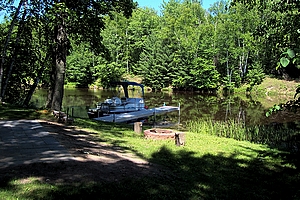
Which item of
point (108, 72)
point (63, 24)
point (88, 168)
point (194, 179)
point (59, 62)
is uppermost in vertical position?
point (108, 72)

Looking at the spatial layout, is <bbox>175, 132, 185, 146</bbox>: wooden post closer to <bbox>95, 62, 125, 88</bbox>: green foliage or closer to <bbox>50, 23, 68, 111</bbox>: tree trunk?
<bbox>50, 23, 68, 111</bbox>: tree trunk

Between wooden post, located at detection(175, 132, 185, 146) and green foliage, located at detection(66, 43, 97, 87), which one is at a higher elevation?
green foliage, located at detection(66, 43, 97, 87)

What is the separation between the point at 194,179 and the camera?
17.5 feet

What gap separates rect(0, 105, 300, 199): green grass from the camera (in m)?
3.86

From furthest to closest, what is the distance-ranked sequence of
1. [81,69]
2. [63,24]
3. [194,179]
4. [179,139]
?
[81,69]
[63,24]
[179,139]
[194,179]

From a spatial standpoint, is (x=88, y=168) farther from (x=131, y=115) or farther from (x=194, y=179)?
(x=131, y=115)

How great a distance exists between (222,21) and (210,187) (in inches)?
1878

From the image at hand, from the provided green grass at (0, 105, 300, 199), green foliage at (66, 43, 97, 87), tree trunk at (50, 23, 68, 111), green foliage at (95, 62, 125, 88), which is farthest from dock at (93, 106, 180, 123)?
green foliage at (66, 43, 97, 87)

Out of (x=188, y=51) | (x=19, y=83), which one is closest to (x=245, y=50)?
(x=188, y=51)

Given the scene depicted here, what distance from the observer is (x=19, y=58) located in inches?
501

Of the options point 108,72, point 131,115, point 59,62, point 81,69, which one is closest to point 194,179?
point 59,62

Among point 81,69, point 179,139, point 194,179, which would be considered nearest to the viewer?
point 194,179

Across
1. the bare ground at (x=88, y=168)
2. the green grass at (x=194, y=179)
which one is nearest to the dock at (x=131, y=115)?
the green grass at (x=194, y=179)

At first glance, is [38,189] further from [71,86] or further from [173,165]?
[71,86]
